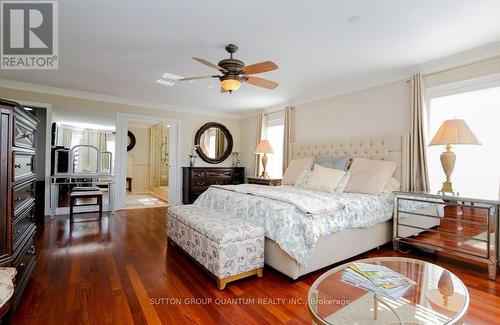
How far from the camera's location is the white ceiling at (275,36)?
6.89 feet

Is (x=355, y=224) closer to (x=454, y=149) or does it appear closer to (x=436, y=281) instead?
(x=436, y=281)

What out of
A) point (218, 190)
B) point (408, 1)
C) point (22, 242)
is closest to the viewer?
point (22, 242)

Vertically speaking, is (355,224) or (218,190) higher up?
(218,190)

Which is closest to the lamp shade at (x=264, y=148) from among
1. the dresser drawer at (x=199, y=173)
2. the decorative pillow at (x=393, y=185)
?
the dresser drawer at (x=199, y=173)

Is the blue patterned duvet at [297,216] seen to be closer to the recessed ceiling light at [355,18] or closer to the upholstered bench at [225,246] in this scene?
the upholstered bench at [225,246]

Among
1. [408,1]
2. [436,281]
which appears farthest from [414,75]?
[436,281]

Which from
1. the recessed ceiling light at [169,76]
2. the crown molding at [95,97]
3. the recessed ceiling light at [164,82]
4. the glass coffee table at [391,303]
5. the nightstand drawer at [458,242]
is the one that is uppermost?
the recessed ceiling light at [169,76]

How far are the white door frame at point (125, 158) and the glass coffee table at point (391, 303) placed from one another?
4845 millimetres

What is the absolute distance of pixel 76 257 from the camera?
263 centimetres

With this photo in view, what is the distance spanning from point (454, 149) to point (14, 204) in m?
4.47

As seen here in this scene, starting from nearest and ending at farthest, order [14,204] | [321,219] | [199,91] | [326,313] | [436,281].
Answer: [326,313] < [436,281] < [14,204] < [321,219] < [199,91]

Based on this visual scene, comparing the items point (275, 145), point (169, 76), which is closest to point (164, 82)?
point (169, 76)

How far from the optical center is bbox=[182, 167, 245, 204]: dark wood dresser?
5621 millimetres

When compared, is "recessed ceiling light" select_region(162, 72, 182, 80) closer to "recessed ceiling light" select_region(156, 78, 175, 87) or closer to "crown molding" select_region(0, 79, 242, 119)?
"recessed ceiling light" select_region(156, 78, 175, 87)
